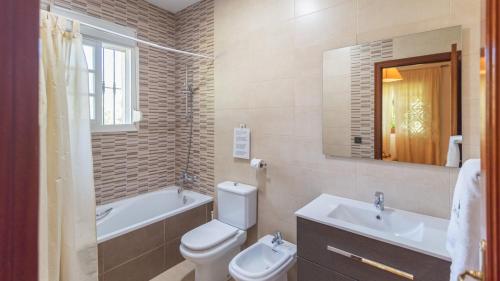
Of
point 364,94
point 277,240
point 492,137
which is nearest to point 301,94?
point 364,94

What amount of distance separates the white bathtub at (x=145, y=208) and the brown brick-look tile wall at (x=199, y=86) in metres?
0.22

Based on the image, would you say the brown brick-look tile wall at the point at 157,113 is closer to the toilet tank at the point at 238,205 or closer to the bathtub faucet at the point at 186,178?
the bathtub faucet at the point at 186,178

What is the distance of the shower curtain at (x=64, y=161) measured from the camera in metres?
1.50

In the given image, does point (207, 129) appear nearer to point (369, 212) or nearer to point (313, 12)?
point (313, 12)

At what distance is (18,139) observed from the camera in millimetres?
353

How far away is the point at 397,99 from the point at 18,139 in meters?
1.84

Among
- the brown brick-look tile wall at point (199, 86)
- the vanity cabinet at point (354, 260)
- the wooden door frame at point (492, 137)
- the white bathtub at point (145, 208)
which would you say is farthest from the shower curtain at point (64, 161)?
the wooden door frame at point (492, 137)

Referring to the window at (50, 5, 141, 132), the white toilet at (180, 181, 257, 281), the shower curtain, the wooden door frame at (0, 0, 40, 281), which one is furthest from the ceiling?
the wooden door frame at (0, 0, 40, 281)

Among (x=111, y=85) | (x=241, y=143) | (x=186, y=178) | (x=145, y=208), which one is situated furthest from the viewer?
(x=186, y=178)

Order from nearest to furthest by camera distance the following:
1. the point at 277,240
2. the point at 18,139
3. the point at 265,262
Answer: the point at 18,139 → the point at 265,262 → the point at 277,240

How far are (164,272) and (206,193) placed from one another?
88 cm

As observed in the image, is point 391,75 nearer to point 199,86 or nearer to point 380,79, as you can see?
point 380,79

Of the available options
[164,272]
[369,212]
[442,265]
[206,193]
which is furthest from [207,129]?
[442,265]

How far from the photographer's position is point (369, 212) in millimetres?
1646
